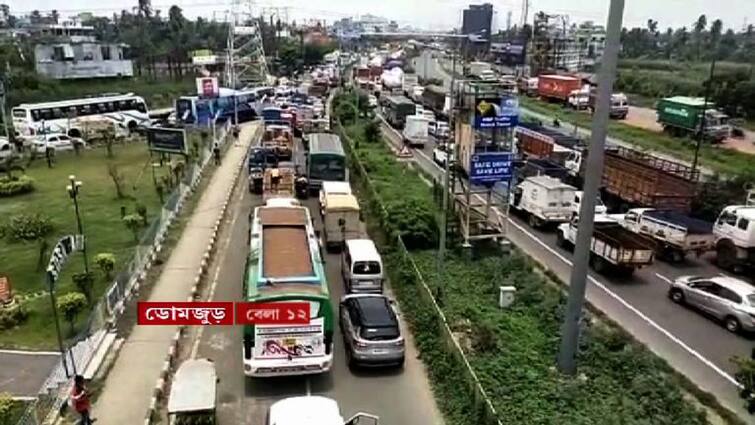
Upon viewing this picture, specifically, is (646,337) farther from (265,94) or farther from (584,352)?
(265,94)

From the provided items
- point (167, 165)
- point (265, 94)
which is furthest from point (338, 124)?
point (265, 94)

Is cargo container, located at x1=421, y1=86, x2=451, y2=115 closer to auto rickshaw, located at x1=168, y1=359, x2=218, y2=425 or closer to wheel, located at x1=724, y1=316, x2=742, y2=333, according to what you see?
wheel, located at x1=724, y1=316, x2=742, y2=333

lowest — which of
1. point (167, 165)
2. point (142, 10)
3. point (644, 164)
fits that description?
point (167, 165)

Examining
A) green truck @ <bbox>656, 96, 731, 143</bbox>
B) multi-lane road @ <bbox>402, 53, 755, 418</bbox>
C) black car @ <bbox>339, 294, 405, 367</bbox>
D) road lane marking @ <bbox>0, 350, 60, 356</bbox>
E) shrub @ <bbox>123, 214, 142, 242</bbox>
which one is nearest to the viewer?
black car @ <bbox>339, 294, 405, 367</bbox>

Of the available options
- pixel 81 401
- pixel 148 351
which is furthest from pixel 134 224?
pixel 81 401

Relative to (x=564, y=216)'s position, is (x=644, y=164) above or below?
above

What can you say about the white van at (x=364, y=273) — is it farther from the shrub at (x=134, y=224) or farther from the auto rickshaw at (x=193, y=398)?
the shrub at (x=134, y=224)

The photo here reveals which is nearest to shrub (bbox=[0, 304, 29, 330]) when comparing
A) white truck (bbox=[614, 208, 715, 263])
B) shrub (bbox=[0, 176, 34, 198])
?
shrub (bbox=[0, 176, 34, 198])
